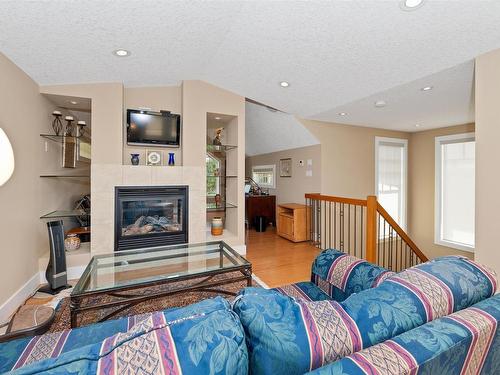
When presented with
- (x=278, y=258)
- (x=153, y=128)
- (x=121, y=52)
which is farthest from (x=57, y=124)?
(x=278, y=258)

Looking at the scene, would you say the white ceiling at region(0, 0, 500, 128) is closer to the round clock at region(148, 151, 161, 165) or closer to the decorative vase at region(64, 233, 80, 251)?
the round clock at region(148, 151, 161, 165)

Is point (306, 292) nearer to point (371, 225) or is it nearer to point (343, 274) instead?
point (343, 274)

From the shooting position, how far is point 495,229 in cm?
204

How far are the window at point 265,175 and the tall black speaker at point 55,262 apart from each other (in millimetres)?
4229

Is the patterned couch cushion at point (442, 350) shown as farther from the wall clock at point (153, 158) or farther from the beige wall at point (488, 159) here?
the wall clock at point (153, 158)

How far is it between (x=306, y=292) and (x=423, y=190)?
487 centimetres

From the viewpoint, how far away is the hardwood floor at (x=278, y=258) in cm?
296

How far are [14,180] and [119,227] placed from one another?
1.16 meters

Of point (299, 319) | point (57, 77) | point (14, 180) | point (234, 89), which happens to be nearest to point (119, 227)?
point (14, 180)

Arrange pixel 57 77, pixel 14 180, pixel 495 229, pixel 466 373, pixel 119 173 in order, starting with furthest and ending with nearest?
1. pixel 119 173
2. pixel 57 77
3. pixel 14 180
4. pixel 495 229
5. pixel 466 373

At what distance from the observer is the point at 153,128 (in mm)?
3406

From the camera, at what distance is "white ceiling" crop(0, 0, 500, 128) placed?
181 cm

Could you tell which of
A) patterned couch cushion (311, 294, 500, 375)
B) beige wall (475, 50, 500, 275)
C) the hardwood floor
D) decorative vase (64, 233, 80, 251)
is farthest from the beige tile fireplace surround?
patterned couch cushion (311, 294, 500, 375)

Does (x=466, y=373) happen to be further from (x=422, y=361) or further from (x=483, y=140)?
(x=483, y=140)
